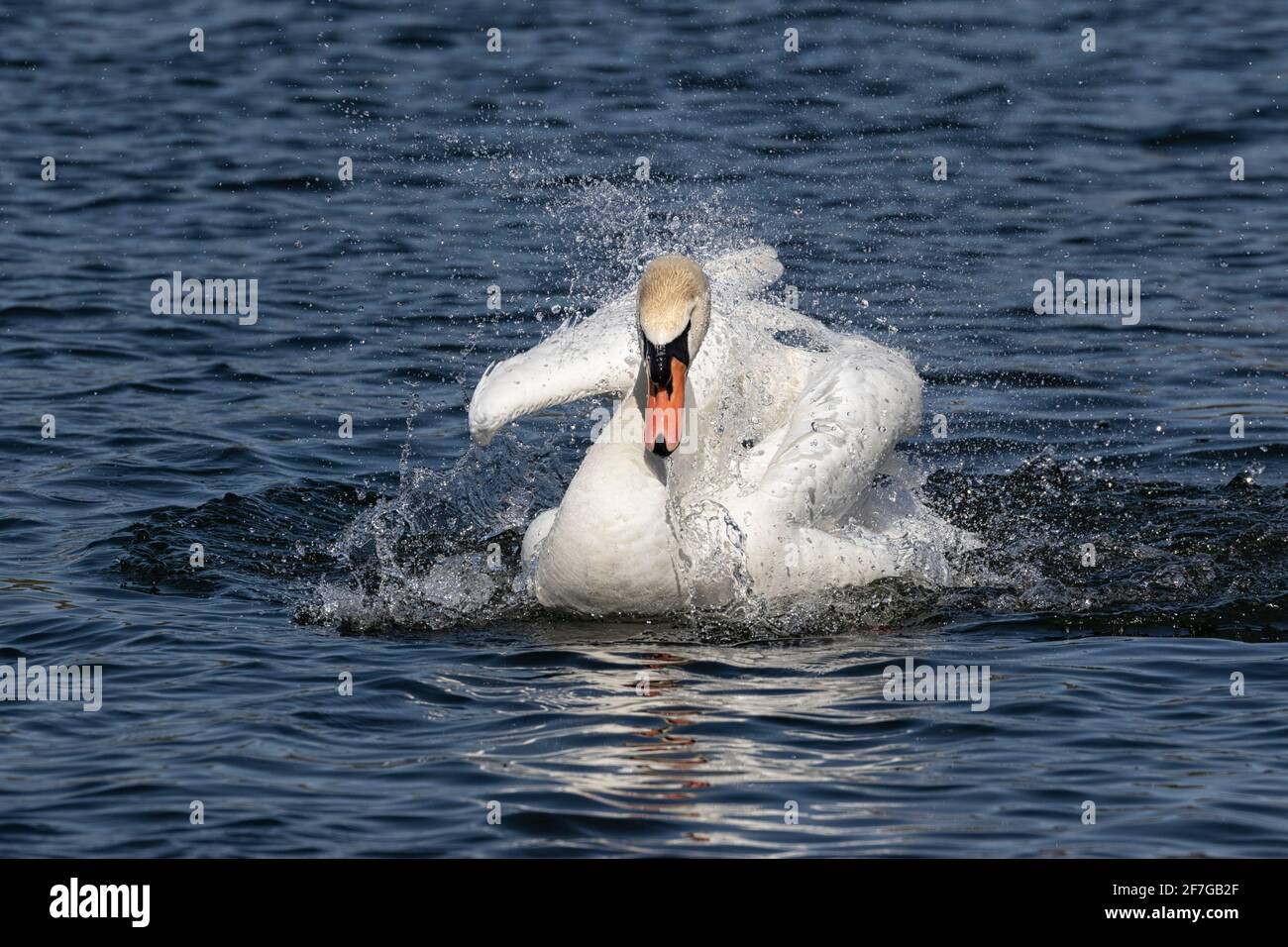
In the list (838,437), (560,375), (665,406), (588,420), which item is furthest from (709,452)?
(588,420)

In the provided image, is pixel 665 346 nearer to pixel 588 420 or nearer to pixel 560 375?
pixel 560 375

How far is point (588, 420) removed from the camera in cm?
1398

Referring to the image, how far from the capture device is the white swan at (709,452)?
9234 millimetres

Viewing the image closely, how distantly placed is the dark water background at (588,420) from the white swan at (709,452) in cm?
30

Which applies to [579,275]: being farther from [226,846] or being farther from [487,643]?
[226,846]

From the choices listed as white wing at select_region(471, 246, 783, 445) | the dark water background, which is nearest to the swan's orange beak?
the dark water background

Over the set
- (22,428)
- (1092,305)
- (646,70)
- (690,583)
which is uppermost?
(646,70)

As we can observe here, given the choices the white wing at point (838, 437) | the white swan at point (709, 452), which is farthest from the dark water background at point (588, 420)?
the white wing at point (838, 437)

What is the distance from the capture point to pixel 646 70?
22875 mm

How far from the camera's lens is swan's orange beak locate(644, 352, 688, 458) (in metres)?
8.92

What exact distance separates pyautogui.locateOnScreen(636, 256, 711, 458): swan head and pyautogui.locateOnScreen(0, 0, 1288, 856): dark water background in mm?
1129

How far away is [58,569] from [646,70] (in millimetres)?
13738

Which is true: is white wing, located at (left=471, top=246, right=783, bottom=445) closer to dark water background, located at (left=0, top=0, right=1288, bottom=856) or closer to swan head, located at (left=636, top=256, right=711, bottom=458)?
dark water background, located at (left=0, top=0, right=1288, bottom=856)

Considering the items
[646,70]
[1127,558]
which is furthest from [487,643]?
[646,70]
